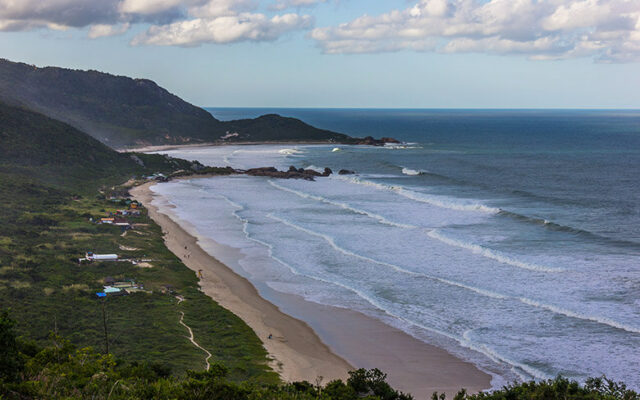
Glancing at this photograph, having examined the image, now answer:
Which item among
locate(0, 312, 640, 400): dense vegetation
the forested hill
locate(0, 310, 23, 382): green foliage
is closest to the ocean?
locate(0, 312, 640, 400): dense vegetation

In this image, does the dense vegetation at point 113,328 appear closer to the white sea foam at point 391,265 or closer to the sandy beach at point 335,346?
the sandy beach at point 335,346

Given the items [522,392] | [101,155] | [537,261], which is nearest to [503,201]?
[537,261]

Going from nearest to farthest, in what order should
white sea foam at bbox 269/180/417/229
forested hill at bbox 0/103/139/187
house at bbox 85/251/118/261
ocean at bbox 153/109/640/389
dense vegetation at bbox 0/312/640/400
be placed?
dense vegetation at bbox 0/312/640/400, ocean at bbox 153/109/640/389, house at bbox 85/251/118/261, white sea foam at bbox 269/180/417/229, forested hill at bbox 0/103/139/187

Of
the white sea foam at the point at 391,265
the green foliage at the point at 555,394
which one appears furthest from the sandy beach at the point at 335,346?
the white sea foam at the point at 391,265

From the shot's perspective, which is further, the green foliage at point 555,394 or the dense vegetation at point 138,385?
the green foliage at point 555,394

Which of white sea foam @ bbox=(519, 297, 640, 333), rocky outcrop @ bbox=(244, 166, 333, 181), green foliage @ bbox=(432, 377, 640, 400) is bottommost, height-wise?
white sea foam @ bbox=(519, 297, 640, 333)

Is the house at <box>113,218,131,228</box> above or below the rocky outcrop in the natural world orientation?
below

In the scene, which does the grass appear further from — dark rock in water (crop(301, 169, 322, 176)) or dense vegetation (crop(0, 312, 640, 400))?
dark rock in water (crop(301, 169, 322, 176))
